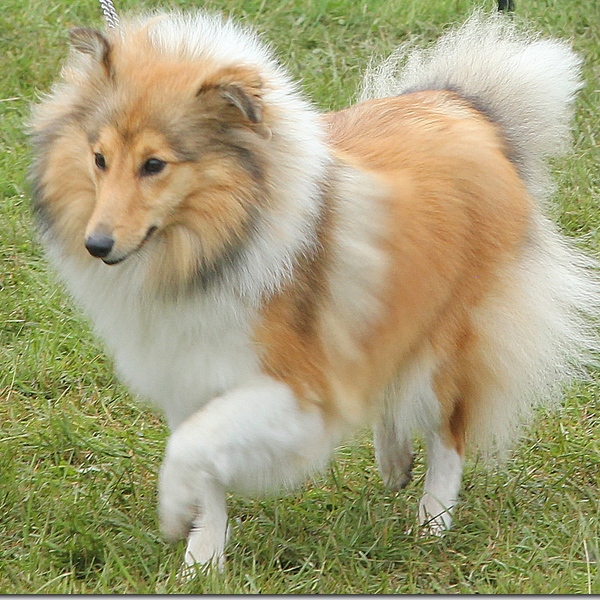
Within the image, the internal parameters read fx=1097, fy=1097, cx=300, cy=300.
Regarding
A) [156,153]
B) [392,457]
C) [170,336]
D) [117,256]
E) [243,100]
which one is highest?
[243,100]

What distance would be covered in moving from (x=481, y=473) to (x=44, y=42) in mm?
4705

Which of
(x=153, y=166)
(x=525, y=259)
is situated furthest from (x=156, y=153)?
(x=525, y=259)

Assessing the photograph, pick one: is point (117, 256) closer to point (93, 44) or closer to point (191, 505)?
point (93, 44)

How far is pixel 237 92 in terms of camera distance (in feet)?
10.0

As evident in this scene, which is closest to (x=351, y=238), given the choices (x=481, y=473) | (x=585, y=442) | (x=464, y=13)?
(x=481, y=473)

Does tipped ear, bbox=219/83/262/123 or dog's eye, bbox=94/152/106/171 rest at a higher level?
tipped ear, bbox=219/83/262/123

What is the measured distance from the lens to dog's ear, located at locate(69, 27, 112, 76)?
126 inches

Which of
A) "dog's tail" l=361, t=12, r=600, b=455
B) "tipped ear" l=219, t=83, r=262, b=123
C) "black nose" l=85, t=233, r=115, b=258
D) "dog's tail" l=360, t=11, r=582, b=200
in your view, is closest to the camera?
"black nose" l=85, t=233, r=115, b=258

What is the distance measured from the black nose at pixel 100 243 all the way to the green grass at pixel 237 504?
42.0 inches

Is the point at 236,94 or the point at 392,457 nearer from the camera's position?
the point at 236,94

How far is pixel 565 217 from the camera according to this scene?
19.6 feet

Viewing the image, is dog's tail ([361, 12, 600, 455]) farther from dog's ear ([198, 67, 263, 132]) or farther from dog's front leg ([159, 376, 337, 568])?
dog's ear ([198, 67, 263, 132])

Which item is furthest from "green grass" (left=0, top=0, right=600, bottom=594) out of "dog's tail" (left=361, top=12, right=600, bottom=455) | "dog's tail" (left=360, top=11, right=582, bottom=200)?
"dog's tail" (left=360, top=11, right=582, bottom=200)

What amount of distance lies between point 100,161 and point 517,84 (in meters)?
1.78
